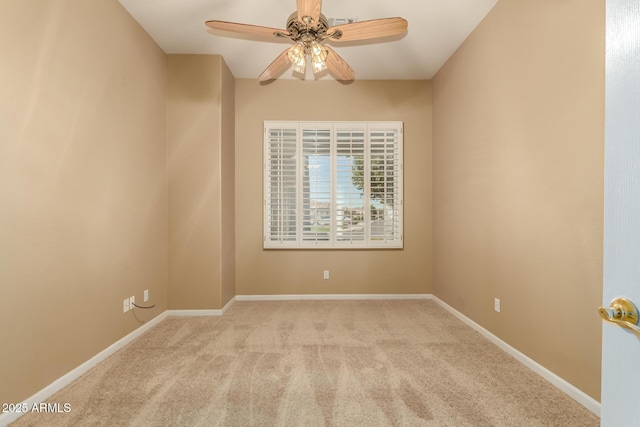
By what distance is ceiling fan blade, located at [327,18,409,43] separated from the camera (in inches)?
88.4

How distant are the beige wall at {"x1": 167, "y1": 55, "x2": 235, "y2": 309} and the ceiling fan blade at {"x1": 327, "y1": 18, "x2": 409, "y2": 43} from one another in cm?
200

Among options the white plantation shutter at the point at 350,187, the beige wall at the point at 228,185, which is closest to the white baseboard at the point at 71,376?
the beige wall at the point at 228,185

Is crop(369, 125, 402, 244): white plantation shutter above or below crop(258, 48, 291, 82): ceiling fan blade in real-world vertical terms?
below

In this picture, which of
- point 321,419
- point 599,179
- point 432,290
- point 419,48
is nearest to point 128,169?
point 321,419

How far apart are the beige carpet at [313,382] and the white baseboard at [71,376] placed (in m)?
0.05

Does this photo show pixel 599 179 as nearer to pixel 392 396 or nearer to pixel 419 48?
pixel 392 396

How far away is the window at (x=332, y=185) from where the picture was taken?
4.42 m

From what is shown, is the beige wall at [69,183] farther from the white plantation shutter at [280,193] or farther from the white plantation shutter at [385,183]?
the white plantation shutter at [385,183]

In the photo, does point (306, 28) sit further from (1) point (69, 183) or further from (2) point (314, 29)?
(1) point (69, 183)

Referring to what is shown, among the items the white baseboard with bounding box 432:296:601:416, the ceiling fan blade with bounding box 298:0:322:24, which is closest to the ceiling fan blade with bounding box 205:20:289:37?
the ceiling fan blade with bounding box 298:0:322:24

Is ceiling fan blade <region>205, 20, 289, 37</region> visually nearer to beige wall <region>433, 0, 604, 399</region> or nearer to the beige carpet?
beige wall <region>433, 0, 604, 399</region>

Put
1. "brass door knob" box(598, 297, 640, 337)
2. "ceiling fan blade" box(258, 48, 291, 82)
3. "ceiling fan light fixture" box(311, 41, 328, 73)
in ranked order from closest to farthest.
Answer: "brass door knob" box(598, 297, 640, 337) < "ceiling fan light fixture" box(311, 41, 328, 73) < "ceiling fan blade" box(258, 48, 291, 82)

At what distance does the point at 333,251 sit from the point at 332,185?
3.10 ft

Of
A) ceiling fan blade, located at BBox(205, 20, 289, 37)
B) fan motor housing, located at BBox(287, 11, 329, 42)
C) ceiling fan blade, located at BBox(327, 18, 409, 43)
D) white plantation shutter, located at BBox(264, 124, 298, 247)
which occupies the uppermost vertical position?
ceiling fan blade, located at BBox(205, 20, 289, 37)
